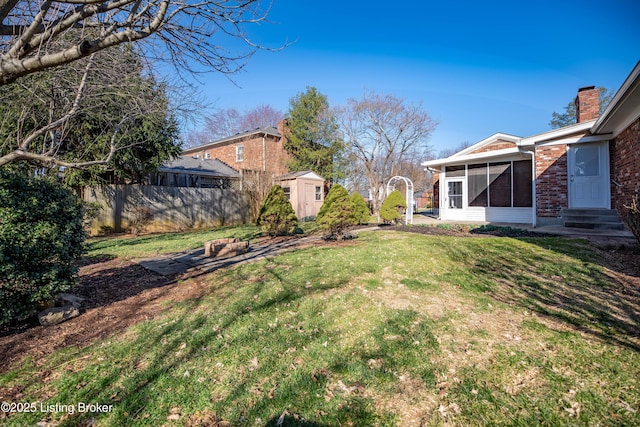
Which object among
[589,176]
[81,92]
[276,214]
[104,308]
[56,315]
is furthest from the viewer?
[589,176]

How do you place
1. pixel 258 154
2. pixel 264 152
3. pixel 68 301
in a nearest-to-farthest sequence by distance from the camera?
pixel 68 301 → pixel 264 152 → pixel 258 154

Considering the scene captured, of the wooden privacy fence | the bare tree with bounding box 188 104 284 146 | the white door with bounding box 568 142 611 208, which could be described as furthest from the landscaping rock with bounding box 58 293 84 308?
the bare tree with bounding box 188 104 284 146

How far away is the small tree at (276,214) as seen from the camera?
30.0ft

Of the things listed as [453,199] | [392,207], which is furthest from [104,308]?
[453,199]

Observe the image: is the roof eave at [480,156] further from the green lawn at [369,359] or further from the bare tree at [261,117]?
the bare tree at [261,117]

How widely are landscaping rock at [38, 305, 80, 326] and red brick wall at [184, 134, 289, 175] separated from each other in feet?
59.4

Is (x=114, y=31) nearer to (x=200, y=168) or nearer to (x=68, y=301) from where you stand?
(x=68, y=301)

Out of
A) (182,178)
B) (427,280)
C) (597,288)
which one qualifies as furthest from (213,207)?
(597,288)

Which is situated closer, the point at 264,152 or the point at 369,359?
the point at 369,359

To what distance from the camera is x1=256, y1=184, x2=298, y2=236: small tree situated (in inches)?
360

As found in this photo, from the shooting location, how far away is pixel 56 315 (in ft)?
11.6

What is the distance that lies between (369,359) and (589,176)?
11.4m

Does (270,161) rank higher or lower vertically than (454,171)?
higher

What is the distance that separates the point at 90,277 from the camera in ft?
18.1
